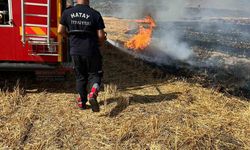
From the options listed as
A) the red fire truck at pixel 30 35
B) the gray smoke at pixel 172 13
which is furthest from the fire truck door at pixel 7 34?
the gray smoke at pixel 172 13

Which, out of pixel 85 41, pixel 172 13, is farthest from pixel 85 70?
pixel 172 13

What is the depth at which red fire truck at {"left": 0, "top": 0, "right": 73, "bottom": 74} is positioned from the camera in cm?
667

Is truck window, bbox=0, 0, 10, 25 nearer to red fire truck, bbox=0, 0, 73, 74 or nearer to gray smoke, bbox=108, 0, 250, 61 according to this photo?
red fire truck, bbox=0, 0, 73, 74

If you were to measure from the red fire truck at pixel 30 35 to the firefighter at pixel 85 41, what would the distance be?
62 cm

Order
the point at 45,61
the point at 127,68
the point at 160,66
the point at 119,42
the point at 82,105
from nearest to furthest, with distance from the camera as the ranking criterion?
the point at 82,105, the point at 45,61, the point at 127,68, the point at 160,66, the point at 119,42

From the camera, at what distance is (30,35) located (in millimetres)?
6727

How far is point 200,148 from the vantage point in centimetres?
537

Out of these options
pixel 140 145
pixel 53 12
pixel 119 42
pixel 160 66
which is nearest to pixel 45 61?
pixel 53 12

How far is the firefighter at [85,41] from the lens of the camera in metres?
6.10

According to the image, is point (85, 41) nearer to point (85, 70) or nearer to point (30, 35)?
point (85, 70)

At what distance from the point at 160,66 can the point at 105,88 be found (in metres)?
3.26

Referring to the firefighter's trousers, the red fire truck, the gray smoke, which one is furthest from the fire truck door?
the gray smoke

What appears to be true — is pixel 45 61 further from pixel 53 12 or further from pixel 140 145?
pixel 140 145

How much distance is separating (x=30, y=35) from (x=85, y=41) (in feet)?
3.84
